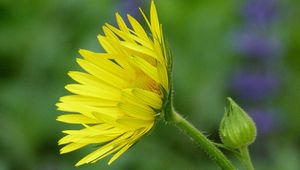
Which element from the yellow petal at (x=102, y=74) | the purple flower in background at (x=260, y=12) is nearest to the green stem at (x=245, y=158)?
the yellow petal at (x=102, y=74)

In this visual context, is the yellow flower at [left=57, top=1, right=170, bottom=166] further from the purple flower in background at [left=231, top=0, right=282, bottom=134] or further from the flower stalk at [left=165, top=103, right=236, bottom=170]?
the purple flower in background at [left=231, top=0, right=282, bottom=134]

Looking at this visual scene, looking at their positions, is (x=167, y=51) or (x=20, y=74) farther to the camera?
(x=20, y=74)

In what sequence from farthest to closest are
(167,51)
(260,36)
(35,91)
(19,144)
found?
(260,36) < (35,91) < (19,144) < (167,51)

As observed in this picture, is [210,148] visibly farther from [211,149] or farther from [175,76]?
[175,76]

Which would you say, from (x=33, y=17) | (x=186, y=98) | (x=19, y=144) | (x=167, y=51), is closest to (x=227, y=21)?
(x=186, y=98)

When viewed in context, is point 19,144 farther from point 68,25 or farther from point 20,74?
point 68,25

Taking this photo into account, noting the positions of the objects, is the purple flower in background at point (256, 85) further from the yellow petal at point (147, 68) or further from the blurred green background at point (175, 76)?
the yellow petal at point (147, 68)
